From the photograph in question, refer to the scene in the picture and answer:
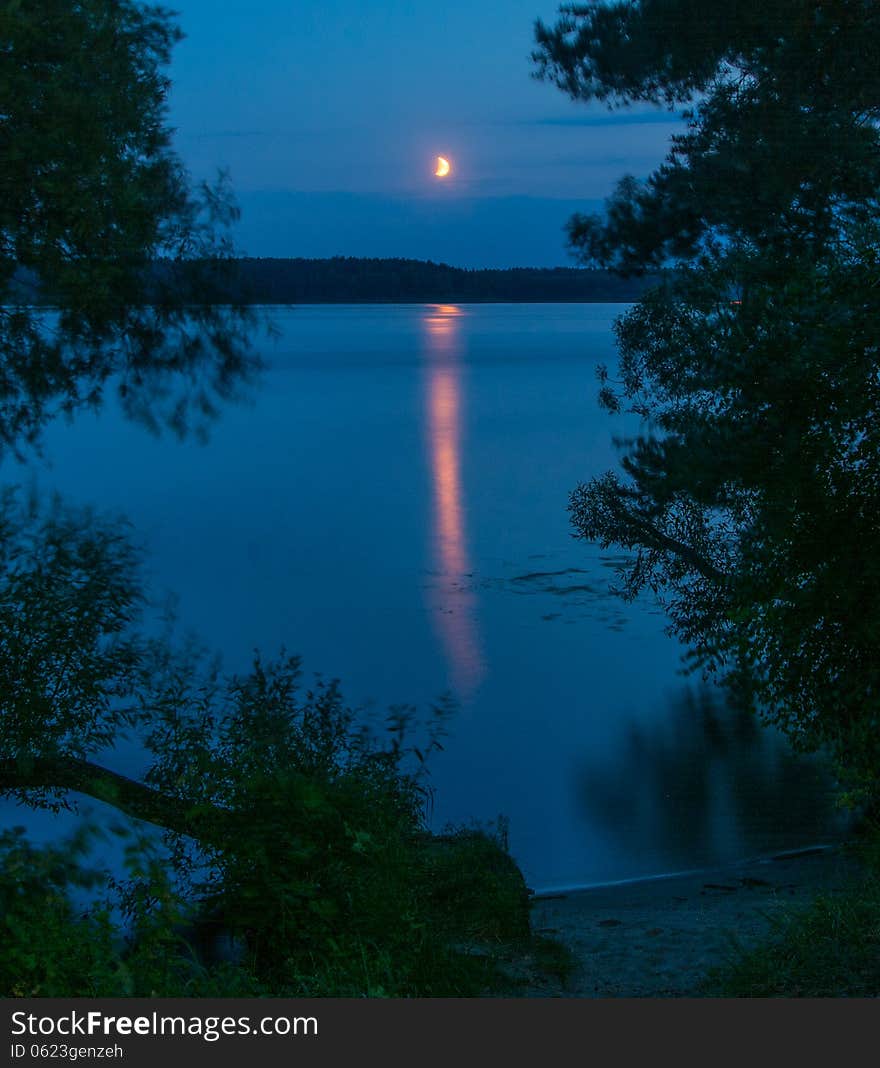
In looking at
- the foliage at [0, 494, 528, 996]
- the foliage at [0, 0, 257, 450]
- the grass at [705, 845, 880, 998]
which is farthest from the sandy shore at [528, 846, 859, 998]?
the foliage at [0, 0, 257, 450]

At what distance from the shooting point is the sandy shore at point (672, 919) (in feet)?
25.3

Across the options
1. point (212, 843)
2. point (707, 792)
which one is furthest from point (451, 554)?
point (212, 843)

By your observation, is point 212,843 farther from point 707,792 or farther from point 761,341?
point 707,792

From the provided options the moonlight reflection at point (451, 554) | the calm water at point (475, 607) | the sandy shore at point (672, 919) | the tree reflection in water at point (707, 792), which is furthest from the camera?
the moonlight reflection at point (451, 554)

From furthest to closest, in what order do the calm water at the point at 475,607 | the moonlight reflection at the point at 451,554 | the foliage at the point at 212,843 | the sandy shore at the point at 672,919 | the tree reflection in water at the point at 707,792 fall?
the moonlight reflection at the point at 451,554 → the calm water at the point at 475,607 → the tree reflection in water at the point at 707,792 → the sandy shore at the point at 672,919 → the foliage at the point at 212,843

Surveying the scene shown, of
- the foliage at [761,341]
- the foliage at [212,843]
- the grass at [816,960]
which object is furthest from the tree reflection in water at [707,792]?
the grass at [816,960]

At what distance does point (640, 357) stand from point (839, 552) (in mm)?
11005

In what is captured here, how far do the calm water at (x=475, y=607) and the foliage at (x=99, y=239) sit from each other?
124 centimetres

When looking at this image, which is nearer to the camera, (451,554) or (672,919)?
(672,919)

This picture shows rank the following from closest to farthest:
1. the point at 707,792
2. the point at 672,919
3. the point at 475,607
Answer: the point at 672,919
the point at 707,792
the point at 475,607

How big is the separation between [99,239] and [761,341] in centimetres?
647

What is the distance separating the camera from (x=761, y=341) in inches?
340

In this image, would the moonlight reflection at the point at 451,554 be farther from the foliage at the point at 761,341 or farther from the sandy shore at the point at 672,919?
the sandy shore at the point at 672,919

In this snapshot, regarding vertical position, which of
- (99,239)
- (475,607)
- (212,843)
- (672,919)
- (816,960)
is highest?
(99,239)
